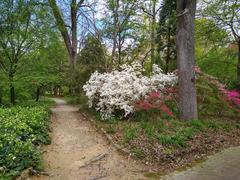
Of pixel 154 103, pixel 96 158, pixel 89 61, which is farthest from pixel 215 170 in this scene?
pixel 89 61

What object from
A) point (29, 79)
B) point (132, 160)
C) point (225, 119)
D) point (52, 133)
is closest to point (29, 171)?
point (132, 160)

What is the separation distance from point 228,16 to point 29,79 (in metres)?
10.2

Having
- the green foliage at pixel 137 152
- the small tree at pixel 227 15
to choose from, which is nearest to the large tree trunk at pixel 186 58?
the green foliage at pixel 137 152

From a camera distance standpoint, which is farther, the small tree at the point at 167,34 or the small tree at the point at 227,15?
the small tree at the point at 167,34

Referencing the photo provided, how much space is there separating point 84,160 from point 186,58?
A: 512 cm

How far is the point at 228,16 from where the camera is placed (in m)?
14.0

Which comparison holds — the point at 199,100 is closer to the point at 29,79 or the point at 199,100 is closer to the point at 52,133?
the point at 52,133

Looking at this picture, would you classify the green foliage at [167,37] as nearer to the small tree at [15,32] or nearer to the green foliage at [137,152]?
the small tree at [15,32]

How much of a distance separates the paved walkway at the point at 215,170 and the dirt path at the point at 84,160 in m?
0.92

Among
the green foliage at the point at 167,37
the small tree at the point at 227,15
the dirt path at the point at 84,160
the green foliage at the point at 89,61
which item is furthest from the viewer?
the green foliage at the point at 89,61

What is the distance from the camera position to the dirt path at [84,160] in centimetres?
550

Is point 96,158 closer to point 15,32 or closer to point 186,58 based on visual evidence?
point 186,58

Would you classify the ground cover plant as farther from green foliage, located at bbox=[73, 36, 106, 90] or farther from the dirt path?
green foliage, located at bbox=[73, 36, 106, 90]

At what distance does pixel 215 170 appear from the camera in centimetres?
603
